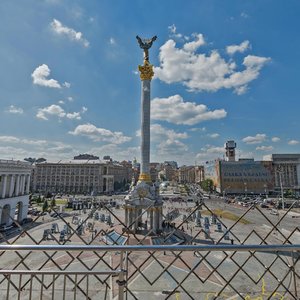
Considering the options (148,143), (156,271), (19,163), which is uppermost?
(148,143)

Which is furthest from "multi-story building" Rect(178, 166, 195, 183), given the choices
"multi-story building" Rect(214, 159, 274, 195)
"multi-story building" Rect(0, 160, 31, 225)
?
"multi-story building" Rect(0, 160, 31, 225)

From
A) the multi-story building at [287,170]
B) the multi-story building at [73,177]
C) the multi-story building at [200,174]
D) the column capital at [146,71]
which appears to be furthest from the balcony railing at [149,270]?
the multi-story building at [200,174]

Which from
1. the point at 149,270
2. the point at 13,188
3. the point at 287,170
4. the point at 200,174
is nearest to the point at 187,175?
the point at 200,174

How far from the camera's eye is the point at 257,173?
73.6 m

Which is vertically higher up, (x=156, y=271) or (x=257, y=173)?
(x=257, y=173)

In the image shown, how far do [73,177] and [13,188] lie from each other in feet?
181

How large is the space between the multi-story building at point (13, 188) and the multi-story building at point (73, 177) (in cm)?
4900

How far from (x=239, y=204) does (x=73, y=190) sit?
56.3m

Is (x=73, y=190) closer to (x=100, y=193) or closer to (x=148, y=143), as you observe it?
(x=100, y=193)

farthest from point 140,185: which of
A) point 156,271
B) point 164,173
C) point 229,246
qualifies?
point 164,173

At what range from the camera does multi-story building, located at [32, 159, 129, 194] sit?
83750 millimetres

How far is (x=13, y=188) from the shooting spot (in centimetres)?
3094

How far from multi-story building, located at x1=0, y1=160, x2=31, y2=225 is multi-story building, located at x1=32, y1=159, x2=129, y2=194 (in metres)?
49.0

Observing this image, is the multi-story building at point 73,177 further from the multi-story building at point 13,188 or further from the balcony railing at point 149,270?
the balcony railing at point 149,270
